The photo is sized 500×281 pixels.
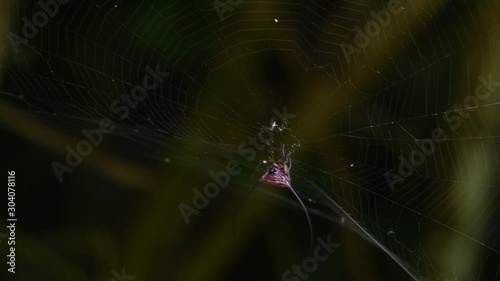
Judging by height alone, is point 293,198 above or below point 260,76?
below

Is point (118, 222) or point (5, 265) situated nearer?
point (5, 265)

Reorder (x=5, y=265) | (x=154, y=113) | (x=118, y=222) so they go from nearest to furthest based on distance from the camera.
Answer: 1. (x=154, y=113)
2. (x=5, y=265)
3. (x=118, y=222)

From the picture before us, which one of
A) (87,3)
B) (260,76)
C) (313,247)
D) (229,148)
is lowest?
(313,247)

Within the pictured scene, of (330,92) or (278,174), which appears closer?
(278,174)

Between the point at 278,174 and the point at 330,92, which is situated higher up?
the point at 330,92

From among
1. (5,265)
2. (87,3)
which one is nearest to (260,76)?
(87,3)

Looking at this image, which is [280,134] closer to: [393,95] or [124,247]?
[393,95]

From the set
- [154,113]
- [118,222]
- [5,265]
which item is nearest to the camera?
[154,113]

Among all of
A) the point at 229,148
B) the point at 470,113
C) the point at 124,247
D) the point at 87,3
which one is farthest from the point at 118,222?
the point at 470,113
